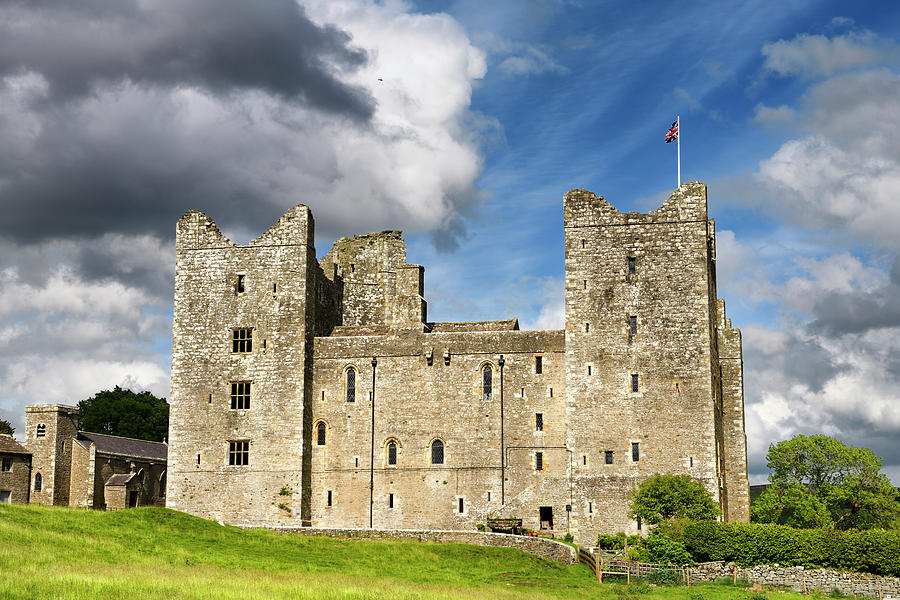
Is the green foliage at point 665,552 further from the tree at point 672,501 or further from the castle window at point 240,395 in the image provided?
the castle window at point 240,395

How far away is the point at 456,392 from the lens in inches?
2237

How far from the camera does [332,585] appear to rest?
3659cm

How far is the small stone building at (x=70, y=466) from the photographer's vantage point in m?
69.4

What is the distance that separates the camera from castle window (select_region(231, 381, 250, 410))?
5822cm

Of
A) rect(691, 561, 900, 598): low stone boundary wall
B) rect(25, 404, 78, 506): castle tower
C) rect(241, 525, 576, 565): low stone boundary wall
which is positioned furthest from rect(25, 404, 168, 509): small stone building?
rect(691, 561, 900, 598): low stone boundary wall

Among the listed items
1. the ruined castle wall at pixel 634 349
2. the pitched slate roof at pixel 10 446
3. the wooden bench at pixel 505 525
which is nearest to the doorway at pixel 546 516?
the wooden bench at pixel 505 525

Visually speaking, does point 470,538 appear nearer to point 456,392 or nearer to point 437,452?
point 437,452

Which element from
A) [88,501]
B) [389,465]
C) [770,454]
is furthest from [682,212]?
[88,501]

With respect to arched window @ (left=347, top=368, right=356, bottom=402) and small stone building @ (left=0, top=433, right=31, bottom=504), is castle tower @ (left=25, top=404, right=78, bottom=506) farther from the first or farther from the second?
arched window @ (left=347, top=368, right=356, bottom=402)

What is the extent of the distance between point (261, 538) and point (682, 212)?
27641 mm

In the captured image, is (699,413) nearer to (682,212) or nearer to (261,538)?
(682,212)

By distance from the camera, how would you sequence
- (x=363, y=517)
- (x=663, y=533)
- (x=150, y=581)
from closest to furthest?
1. (x=150, y=581)
2. (x=663, y=533)
3. (x=363, y=517)

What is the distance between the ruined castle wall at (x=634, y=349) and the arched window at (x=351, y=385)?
1219 cm

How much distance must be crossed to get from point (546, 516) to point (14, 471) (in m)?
36.7
